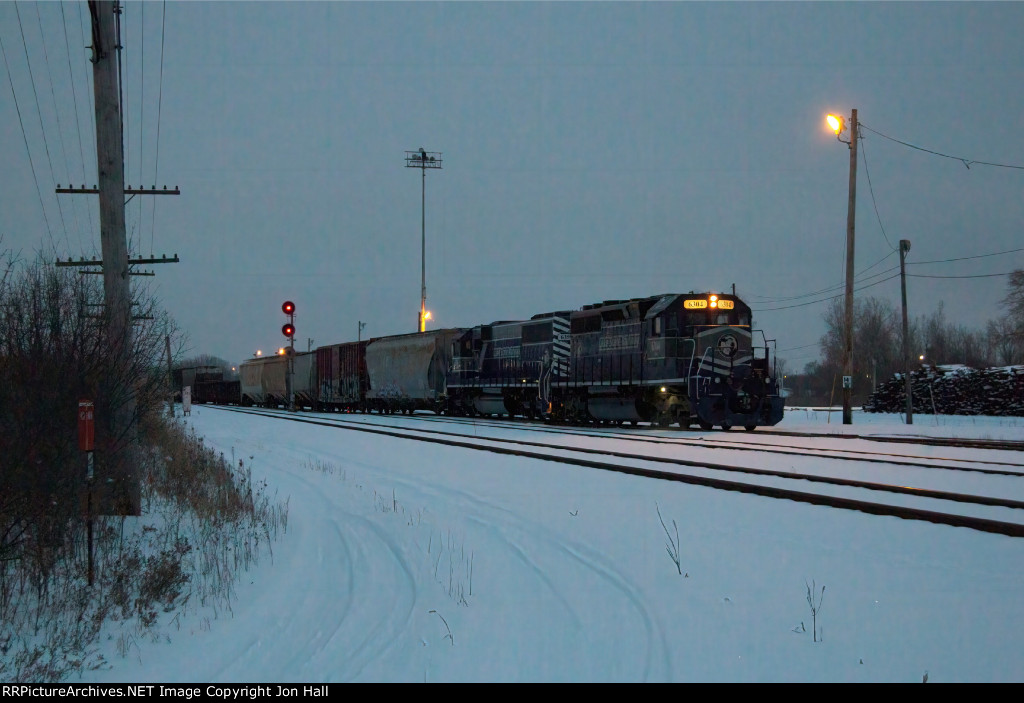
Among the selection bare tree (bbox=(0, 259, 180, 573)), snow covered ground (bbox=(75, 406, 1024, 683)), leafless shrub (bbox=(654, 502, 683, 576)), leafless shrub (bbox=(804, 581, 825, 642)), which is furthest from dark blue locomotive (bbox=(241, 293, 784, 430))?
leafless shrub (bbox=(804, 581, 825, 642))

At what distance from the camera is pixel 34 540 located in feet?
27.3

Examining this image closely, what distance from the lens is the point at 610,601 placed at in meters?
6.43

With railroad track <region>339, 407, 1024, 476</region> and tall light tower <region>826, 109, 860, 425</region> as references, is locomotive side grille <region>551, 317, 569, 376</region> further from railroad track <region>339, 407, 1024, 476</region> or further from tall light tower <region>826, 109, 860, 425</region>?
tall light tower <region>826, 109, 860, 425</region>

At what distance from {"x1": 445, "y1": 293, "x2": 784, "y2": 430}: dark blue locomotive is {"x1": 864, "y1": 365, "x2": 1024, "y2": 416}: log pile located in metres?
11.3

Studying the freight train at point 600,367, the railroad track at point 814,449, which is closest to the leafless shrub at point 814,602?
the railroad track at point 814,449

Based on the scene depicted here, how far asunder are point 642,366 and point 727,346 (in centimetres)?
247

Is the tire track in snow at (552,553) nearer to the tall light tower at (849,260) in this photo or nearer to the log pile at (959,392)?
the tall light tower at (849,260)

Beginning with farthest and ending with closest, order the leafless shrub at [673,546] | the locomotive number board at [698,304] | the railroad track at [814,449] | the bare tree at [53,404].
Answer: the locomotive number board at [698,304] → the railroad track at [814,449] → the bare tree at [53,404] → the leafless shrub at [673,546]

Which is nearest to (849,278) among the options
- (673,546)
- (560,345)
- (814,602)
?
(560,345)

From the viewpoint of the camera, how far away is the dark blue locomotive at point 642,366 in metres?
23.0

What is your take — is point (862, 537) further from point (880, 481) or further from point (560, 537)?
point (880, 481)

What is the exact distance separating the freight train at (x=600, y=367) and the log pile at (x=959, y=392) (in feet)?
38.3

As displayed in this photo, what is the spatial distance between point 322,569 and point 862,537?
4888mm

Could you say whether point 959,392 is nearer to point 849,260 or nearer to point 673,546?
point 849,260
